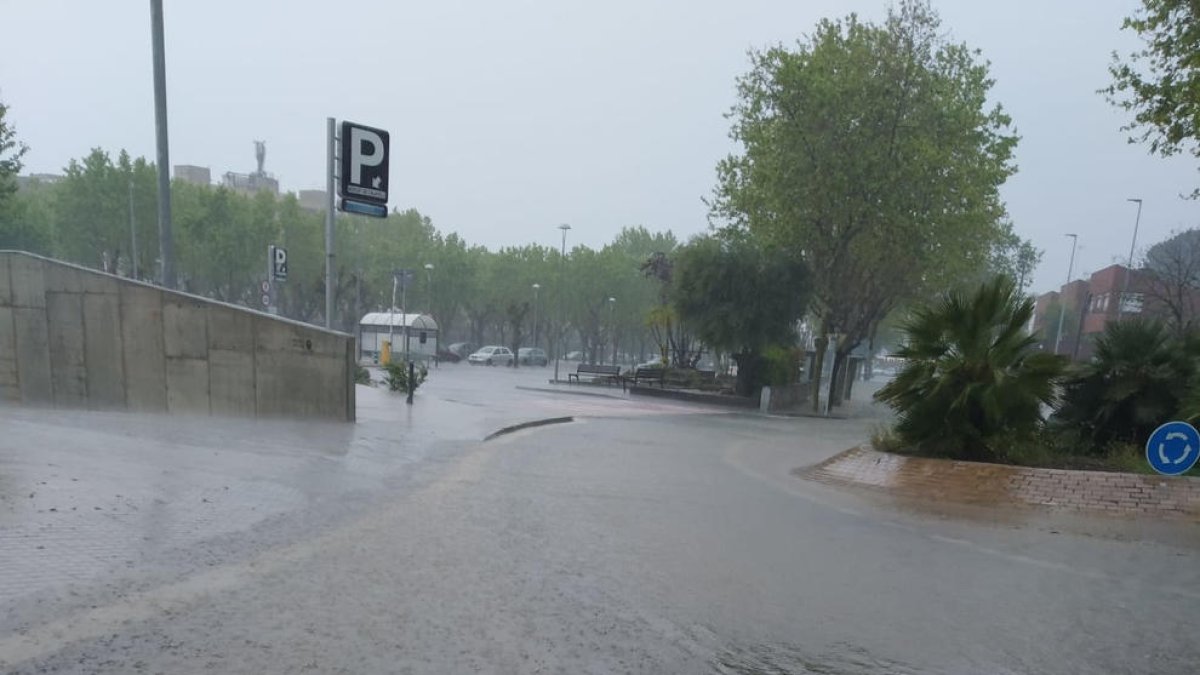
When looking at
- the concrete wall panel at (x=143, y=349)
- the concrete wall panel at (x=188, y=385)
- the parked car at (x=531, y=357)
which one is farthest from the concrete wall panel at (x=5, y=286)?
the parked car at (x=531, y=357)

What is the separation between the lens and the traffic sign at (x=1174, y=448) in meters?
8.12

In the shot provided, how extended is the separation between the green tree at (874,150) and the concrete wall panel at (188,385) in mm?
20540

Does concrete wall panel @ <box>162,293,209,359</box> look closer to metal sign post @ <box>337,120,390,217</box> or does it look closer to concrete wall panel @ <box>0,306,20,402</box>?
concrete wall panel @ <box>0,306,20,402</box>

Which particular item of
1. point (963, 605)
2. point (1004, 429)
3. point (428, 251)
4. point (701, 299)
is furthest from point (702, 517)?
point (428, 251)

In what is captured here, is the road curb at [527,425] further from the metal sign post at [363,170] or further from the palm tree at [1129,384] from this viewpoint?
the palm tree at [1129,384]

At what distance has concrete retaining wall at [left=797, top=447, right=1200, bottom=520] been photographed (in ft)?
27.1

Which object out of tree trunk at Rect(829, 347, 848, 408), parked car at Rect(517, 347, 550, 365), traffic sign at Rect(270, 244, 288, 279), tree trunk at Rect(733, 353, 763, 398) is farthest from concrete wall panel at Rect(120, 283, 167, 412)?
parked car at Rect(517, 347, 550, 365)

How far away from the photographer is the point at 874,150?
27.0 meters

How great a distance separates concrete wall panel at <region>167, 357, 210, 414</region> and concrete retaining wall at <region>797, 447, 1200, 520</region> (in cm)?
1021

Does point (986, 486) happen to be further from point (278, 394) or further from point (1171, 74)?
point (278, 394)

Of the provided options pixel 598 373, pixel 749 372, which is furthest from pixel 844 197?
pixel 598 373

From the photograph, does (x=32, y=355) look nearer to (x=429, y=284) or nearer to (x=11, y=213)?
(x=11, y=213)

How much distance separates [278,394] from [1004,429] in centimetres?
1125

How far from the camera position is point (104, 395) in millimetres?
13047
